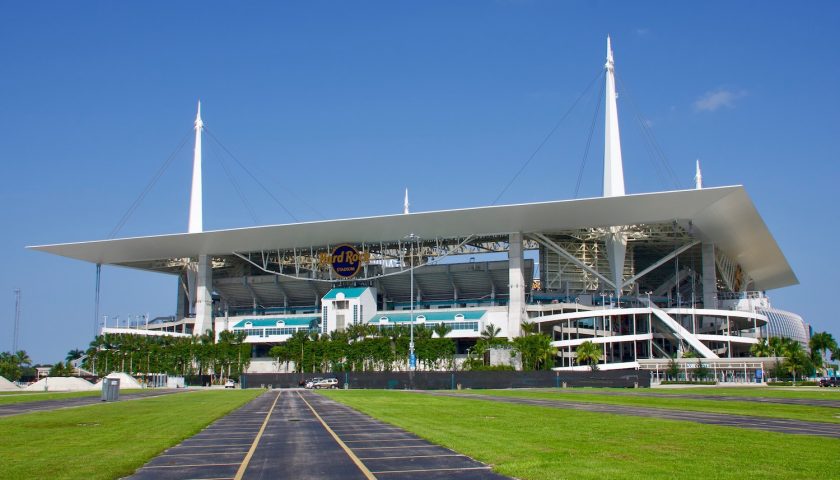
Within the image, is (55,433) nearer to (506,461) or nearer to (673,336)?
(506,461)

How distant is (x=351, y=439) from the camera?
21.5m

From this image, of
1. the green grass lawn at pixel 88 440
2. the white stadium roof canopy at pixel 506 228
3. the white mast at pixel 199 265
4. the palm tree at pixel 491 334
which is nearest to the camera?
the green grass lawn at pixel 88 440

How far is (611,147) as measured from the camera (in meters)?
101

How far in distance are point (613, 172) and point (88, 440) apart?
86.6 m

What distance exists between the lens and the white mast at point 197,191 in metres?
121

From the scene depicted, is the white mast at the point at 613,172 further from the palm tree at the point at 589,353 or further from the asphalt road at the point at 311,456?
the asphalt road at the point at 311,456

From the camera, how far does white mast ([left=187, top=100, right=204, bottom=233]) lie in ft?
398

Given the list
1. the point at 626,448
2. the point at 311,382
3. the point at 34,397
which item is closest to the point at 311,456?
the point at 626,448

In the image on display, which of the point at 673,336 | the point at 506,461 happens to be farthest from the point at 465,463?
the point at 673,336

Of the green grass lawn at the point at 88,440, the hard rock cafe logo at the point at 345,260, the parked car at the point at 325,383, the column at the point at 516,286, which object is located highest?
the hard rock cafe logo at the point at 345,260

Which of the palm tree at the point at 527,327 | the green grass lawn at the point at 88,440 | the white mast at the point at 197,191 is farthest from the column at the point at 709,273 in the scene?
the green grass lawn at the point at 88,440

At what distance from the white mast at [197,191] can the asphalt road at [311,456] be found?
9894cm

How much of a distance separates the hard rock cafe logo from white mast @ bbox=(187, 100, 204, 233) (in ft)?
63.8

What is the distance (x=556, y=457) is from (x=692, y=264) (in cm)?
11325
